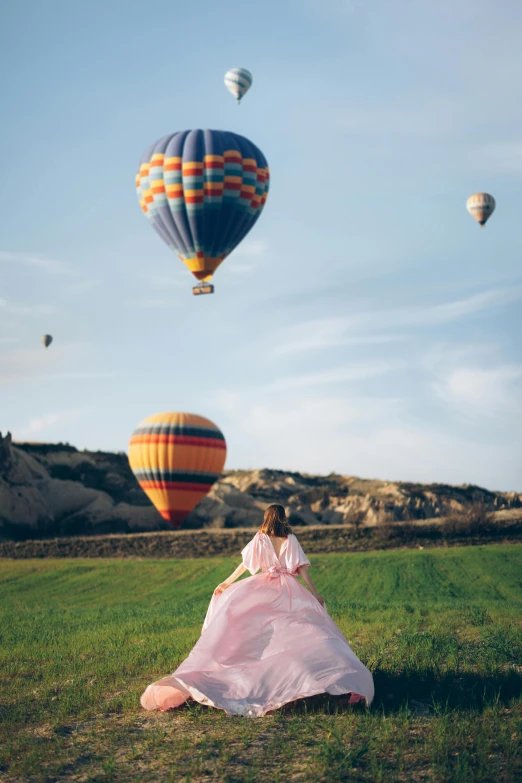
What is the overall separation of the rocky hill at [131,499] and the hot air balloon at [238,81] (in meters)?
30.1

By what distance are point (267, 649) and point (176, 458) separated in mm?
39743

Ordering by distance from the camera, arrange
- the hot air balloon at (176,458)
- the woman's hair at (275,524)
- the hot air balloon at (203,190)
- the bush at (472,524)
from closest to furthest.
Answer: the woman's hair at (275,524) → the bush at (472,524) → the hot air balloon at (203,190) → the hot air balloon at (176,458)

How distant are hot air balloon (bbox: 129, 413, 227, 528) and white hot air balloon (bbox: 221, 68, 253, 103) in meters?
24.3

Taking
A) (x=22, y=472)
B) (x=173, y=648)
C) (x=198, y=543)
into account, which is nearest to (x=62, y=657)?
(x=173, y=648)

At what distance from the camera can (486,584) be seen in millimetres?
30906

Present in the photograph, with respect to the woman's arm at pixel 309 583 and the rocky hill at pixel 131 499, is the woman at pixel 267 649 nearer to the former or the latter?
the woman's arm at pixel 309 583

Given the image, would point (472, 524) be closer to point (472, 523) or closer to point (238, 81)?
point (472, 523)

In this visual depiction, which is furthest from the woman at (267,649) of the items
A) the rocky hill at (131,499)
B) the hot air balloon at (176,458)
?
the rocky hill at (131,499)

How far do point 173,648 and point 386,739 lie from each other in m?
6.19

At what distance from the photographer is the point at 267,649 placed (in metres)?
8.98

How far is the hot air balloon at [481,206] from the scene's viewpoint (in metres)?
62.9

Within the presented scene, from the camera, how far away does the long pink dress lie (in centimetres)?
856

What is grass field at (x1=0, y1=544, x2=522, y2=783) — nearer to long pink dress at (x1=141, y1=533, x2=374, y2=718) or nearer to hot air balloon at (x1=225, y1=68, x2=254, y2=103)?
long pink dress at (x1=141, y1=533, x2=374, y2=718)

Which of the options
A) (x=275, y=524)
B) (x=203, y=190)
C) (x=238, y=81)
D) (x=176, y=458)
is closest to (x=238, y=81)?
(x=238, y=81)
